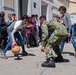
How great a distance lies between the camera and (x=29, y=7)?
2081cm

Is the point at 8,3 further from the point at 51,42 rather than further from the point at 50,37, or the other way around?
the point at 51,42

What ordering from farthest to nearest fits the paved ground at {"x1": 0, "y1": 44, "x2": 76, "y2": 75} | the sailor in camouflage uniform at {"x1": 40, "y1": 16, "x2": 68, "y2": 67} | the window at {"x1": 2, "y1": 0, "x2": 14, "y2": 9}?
the window at {"x1": 2, "y1": 0, "x2": 14, "y2": 9}
the sailor in camouflage uniform at {"x1": 40, "y1": 16, "x2": 68, "y2": 67}
the paved ground at {"x1": 0, "y1": 44, "x2": 76, "y2": 75}

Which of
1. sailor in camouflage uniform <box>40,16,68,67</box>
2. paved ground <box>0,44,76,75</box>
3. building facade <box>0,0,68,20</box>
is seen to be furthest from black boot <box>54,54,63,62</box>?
building facade <box>0,0,68,20</box>

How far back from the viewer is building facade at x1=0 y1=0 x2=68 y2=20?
56.5 ft

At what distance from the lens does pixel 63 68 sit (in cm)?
926

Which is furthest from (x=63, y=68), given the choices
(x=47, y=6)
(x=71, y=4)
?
(x=71, y=4)

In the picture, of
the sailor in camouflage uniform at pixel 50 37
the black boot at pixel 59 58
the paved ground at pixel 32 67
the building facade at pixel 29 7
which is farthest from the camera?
the building facade at pixel 29 7

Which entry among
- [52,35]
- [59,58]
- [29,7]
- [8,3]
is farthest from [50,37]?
[29,7]

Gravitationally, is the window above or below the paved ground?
above

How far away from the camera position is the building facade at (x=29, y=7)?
17234 mm

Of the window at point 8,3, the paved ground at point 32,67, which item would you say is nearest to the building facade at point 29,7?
the window at point 8,3

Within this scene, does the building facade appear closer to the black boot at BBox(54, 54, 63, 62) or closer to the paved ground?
the paved ground

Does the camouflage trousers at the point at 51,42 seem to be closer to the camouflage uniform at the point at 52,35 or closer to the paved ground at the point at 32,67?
the camouflage uniform at the point at 52,35

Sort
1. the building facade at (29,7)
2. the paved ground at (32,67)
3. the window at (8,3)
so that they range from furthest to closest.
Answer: the building facade at (29,7), the window at (8,3), the paved ground at (32,67)
